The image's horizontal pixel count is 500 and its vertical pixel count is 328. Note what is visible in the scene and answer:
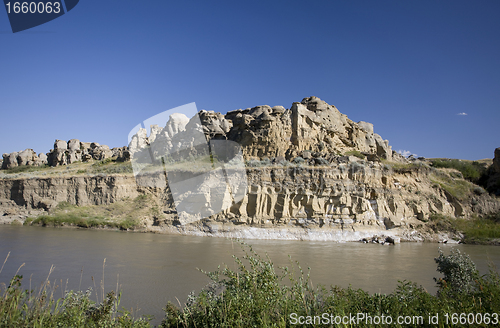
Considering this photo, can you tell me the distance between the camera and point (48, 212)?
83.0 ft

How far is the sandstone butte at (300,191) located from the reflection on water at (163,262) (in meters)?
2.99

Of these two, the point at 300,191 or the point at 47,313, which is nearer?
the point at 47,313

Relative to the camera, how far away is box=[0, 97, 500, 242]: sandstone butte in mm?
21000

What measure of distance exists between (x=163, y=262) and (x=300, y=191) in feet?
40.8

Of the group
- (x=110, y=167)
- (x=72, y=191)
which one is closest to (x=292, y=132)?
(x=72, y=191)

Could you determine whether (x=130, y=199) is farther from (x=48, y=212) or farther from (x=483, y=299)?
(x=483, y=299)

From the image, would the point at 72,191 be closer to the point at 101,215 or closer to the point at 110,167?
the point at 101,215

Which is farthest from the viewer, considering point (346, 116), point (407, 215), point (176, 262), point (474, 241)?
point (346, 116)

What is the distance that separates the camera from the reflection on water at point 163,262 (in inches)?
339

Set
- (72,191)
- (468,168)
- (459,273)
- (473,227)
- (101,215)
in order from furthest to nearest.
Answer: (468,168) < (72,191) < (101,215) < (473,227) < (459,273)

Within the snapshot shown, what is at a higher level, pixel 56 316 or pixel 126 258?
pixel 56 316

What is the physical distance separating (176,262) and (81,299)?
7.37 meters

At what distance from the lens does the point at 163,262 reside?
12164 mm

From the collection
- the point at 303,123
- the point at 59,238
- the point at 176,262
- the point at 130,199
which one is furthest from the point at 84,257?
the point at 303,123
